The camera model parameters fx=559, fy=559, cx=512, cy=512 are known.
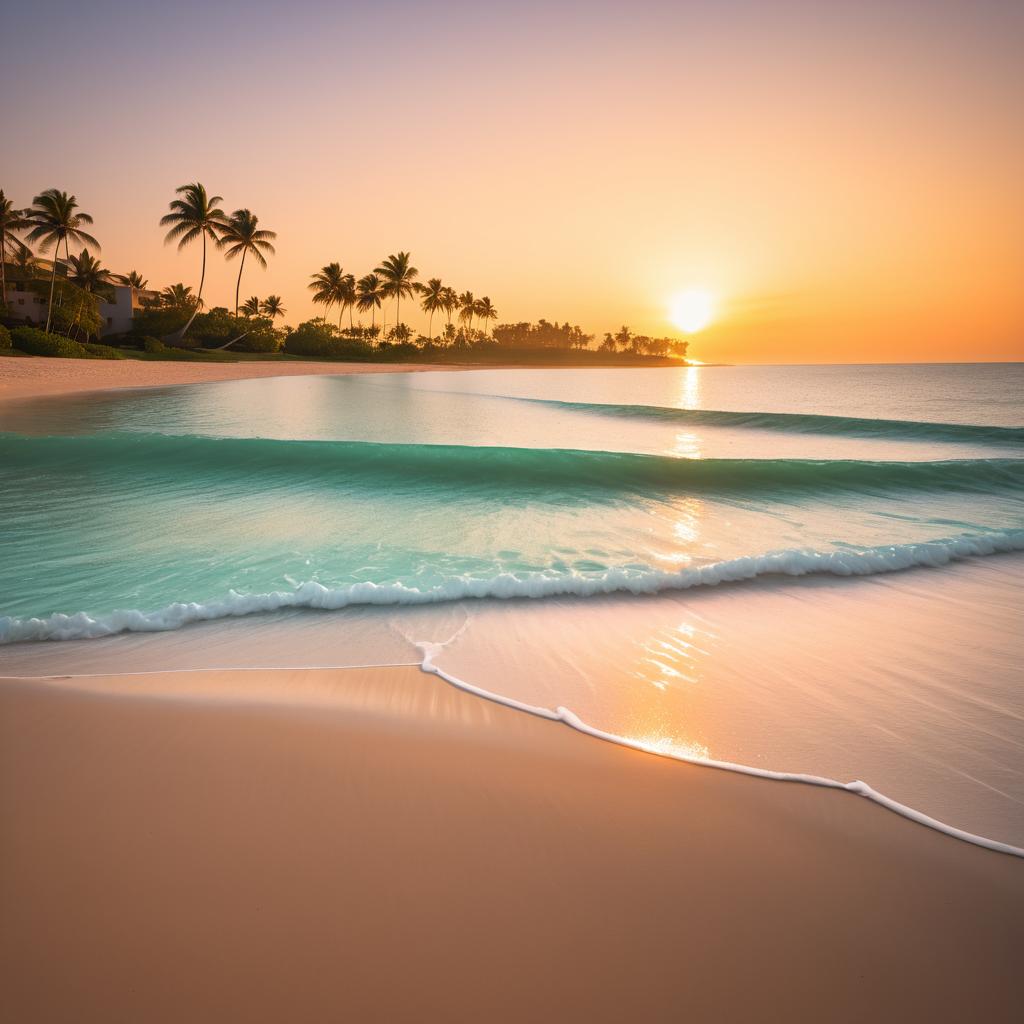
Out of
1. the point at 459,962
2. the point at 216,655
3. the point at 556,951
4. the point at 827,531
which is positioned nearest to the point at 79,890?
the point at 459,962

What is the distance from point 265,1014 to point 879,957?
1.63 meters

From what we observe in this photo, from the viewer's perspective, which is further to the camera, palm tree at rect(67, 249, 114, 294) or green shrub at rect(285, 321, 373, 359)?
green shrub at rect(285, 321, 373, 359)

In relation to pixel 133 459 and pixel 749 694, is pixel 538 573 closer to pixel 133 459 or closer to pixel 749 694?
pixel 749 694

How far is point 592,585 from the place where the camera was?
457 centimetres

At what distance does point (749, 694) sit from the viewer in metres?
3.03

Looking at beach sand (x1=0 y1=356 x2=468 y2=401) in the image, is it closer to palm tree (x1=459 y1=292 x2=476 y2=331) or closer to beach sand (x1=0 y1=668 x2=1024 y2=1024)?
beach sand (x1=0 y1=668 x2=1024 y2=1024)

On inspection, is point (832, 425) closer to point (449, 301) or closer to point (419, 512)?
point (419, 512)

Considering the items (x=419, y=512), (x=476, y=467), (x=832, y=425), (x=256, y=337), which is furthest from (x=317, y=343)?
(x=419, y=512)

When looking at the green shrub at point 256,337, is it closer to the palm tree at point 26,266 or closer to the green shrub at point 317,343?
the green shrub at point 317,343

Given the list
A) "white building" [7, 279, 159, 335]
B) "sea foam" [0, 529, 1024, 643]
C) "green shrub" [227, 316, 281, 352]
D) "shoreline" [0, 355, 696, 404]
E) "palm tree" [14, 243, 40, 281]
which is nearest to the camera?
"sea foam" [0, 529, 1024, 643]

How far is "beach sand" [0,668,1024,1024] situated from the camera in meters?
1.41

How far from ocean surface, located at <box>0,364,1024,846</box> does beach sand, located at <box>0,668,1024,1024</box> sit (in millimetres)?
433

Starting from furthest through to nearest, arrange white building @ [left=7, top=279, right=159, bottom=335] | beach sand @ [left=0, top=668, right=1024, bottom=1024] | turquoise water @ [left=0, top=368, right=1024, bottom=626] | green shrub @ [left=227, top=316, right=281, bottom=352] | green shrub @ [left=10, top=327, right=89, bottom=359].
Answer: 1. green shrub @ [left=227, top=316, right=281, bottom=352]
2. white building @ [left=7, top=279, right=159, bottom=335]
3. green shrub @ [left=10, top=327, right=89, bottom=359]
4. turquoise water @ [left=0, top=368, right=1024, bottom=626]
5. beach sand @ [left=0, top=668, right=1024, bottom=1024]

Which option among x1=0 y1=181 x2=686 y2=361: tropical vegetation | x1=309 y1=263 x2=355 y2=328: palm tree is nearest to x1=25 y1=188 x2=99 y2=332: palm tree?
x1=0 y1=181 x2=686 y2=361: tropical vegetation
